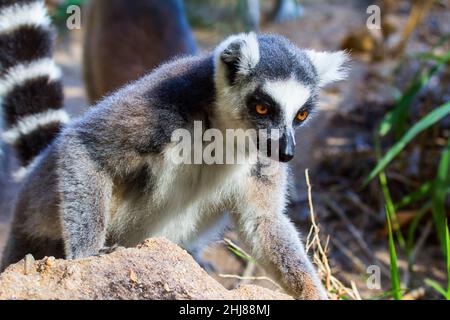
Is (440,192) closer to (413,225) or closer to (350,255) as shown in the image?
(413,225)

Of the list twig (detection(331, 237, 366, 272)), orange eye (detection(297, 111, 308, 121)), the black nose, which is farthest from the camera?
twig (detection(331, 237, 366, 272))

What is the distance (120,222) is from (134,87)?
2.49 feet

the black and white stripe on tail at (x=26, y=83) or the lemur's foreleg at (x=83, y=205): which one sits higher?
the black and white stripe on tail at (x=26, y=83)

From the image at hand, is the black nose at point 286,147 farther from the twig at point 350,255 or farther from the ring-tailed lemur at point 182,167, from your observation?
the twig at point 350,255

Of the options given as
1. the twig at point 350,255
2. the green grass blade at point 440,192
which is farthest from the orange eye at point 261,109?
the twig at point 350,255

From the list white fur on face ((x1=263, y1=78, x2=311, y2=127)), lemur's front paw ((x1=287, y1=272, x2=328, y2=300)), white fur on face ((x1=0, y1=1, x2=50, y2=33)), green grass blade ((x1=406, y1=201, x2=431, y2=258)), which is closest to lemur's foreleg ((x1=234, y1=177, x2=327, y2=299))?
lemur's front paw ((x1=287, y1=272, x2=328, y2=300))

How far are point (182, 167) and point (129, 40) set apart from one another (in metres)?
4.14

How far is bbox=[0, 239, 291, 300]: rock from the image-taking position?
269 cm

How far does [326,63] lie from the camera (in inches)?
150

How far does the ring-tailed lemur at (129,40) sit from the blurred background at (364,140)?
1cm

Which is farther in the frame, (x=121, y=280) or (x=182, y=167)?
(x=182, y=167)

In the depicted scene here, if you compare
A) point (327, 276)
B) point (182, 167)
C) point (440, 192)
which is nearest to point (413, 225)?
point (440, 192)

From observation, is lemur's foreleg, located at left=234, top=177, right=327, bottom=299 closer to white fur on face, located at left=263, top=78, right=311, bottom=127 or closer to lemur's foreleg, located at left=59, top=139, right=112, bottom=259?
white fur on face, located at left=263, top=78, right=311, bottom=127

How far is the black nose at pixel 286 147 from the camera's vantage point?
3266 millimetres
